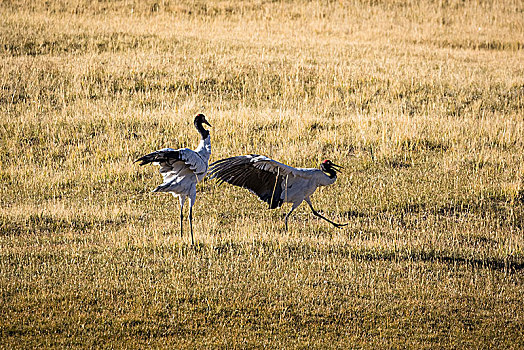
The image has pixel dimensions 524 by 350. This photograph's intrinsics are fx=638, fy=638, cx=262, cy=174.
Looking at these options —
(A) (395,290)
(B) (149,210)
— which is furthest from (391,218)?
(B) (149,210)

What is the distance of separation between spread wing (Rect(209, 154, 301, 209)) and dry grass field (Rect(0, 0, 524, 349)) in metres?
0.70

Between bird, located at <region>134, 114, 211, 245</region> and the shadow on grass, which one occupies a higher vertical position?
bird, located at <region>134, 114, 211, 245</region>

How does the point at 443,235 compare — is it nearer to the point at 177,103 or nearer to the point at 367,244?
the point at 367,244

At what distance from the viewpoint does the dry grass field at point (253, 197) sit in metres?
6.37

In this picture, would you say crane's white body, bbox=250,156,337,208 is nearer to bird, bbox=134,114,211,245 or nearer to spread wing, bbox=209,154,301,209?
spread wing, bbox=209,154,301,209

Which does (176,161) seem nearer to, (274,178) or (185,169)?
(185,169)

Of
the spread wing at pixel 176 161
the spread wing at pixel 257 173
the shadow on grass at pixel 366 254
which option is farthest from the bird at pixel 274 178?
the shadow on grass at pixel 366 254

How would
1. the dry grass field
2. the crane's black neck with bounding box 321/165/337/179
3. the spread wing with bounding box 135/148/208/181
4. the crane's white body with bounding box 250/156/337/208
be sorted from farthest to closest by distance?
the crane's black neck with bounding box 321/165/337/179, the crane's white body with bounding box 250/156/337/208, the spread wing with bounding box 135/148/208/181, the dry grass field

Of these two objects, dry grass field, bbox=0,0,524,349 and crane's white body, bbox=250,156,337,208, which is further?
crane's white body, bbox=250,156,337,208

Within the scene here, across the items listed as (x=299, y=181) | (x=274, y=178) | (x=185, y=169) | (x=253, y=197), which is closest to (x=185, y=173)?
(x=185, y=169)

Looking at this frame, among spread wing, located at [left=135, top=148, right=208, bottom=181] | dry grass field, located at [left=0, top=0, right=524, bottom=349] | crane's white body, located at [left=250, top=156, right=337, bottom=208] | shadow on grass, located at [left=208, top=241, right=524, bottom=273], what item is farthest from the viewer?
crane's white body, located at [left=250, top=156, right=337, bottom=208]

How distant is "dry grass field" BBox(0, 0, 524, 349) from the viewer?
6367mm

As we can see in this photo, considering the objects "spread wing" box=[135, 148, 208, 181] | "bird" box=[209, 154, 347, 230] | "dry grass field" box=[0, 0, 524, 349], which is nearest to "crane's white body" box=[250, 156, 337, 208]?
"bird" box=[209, 154, 347, 230]

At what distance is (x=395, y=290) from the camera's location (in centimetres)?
703
